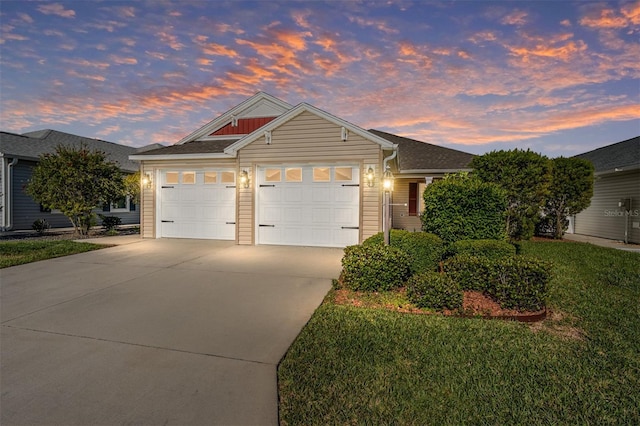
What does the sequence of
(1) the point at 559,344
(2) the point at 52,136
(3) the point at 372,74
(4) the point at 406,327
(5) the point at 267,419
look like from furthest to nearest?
(2) the point at 52,136, (3) the point at 372,74, (4) the point at 406,327, (1) the point at 559,344, (5) the point at 267,419

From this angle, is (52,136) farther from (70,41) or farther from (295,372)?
(295,372)

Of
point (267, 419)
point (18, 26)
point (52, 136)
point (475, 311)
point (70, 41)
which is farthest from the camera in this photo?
point (52, 136)

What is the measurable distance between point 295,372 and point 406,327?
1.65 m

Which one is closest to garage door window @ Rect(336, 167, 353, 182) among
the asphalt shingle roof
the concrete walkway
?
the asphalt shingle roof

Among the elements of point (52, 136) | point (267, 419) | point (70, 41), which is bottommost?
point (267, 419)

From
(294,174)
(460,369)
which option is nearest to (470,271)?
(460,369)

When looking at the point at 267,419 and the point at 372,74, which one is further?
the point at 372,74

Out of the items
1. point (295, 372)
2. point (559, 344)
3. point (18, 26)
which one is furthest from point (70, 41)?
point (559, 344)

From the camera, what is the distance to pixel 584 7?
838cm

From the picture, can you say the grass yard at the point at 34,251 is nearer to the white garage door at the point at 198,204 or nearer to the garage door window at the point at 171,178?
the white garage door at the point at 198,204

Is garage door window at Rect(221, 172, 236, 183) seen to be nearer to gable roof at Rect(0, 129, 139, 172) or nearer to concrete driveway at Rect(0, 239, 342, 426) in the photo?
concrete driveway at Rect(0, 239, 342, 426)

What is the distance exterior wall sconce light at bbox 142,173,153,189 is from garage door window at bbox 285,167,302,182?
5.67 m

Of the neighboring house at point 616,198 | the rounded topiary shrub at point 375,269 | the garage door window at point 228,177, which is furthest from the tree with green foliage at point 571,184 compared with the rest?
the garage door window at point 228,177

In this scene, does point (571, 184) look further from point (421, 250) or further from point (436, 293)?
point (436, 293)
